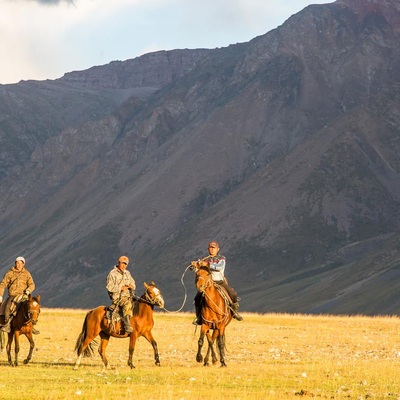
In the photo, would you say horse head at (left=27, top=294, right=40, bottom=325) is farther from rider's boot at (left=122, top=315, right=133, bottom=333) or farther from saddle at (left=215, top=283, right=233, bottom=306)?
saddle at (left=215, top=283, right=233, bottom=306)

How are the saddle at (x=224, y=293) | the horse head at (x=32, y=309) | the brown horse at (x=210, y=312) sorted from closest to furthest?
the brown horse at (x=210, y=312) → the horse head at (x=32, y=309) → the saddle at (x=224, y=293)

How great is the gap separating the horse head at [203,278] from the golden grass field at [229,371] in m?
2.49

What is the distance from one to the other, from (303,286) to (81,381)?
15530 centimetres

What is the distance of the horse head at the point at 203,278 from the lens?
2764 centimetres

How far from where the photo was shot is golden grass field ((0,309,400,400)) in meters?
20.1

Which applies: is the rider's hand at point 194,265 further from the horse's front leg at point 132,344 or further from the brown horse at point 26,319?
the brown horse at point 26,319

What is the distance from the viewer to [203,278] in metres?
27.9

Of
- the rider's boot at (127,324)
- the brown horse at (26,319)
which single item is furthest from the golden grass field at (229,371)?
the rider's boot at (127,324)

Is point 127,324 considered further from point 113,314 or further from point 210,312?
point 210,312

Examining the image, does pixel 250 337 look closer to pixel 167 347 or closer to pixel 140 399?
pixel 167 347

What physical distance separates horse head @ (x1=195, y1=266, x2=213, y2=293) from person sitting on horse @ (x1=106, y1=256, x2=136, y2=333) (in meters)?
2.05

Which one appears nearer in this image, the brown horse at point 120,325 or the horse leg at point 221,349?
the brown horse at point 120,325

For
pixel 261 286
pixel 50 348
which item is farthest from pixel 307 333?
pixel 261 286

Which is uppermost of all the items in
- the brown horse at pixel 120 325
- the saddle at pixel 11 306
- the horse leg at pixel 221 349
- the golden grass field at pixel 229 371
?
the saddle at pixel 11 306
